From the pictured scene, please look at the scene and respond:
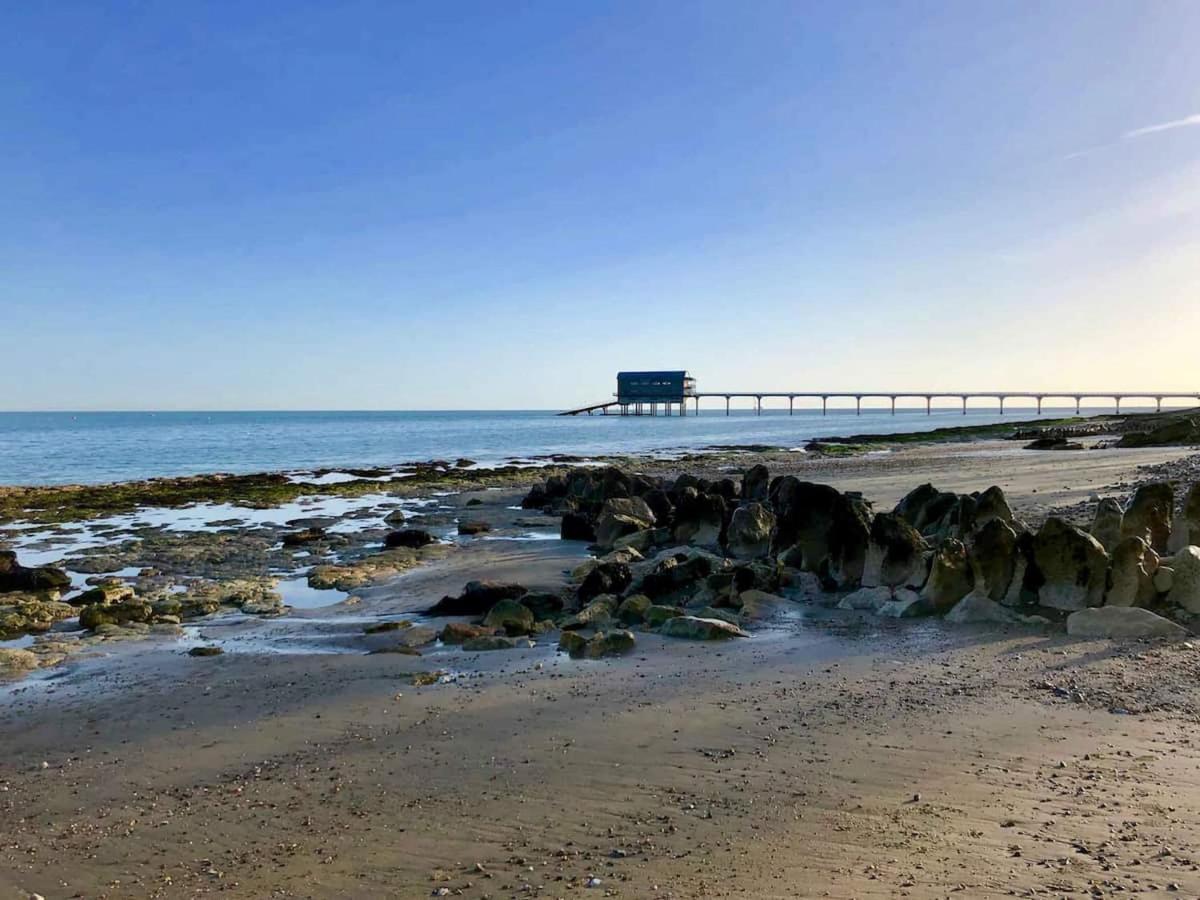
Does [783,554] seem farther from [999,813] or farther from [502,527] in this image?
[502,527]

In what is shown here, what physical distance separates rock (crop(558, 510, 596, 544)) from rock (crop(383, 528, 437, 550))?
2947 mm

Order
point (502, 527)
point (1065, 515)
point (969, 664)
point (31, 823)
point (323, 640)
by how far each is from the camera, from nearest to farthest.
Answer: point (31, 823) → point (969, 664) → point (323, 640) → point (1065, 515) → point (502, 527)

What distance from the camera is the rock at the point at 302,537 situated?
1953 centimetres

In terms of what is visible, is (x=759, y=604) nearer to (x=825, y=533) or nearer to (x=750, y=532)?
(x=825, y=533)

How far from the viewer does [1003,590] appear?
1063 centimetres

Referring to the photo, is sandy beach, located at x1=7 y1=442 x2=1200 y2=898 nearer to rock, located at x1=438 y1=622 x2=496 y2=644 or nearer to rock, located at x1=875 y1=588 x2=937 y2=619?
rock, located at x1=875 y1=588 x2=937 y2=619

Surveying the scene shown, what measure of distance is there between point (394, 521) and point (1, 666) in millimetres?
14283

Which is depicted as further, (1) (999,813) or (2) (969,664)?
(2) (969,664)

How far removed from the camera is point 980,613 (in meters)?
9.94

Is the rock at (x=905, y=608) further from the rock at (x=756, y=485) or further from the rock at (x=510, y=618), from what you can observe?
the rock at (x=756, y=485)

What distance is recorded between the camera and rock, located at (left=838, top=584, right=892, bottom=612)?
1092cm

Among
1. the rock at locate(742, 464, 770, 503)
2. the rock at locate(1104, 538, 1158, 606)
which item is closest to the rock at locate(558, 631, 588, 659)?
the rock at locate(1104, 538, 1158, 606)

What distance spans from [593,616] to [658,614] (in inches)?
32.8

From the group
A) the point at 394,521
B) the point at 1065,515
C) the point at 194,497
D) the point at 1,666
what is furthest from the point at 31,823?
the point at 194,497
